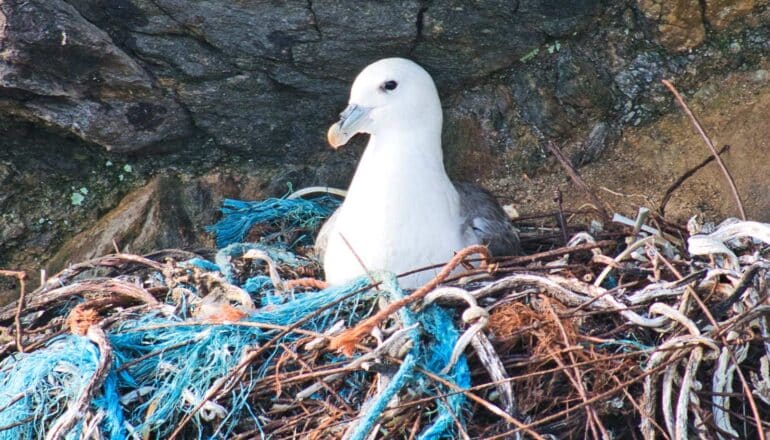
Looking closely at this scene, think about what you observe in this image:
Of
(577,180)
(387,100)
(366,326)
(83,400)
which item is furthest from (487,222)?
(83,400)

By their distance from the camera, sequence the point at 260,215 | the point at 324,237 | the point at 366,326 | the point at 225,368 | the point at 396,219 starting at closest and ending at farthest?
the point at 366,326
the point at 225,368
the point at 396,219
the point at 324,237
the point at 260,215

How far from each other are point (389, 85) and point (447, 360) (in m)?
0.97

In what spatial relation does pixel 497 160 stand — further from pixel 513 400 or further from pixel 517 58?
pixel 513 400

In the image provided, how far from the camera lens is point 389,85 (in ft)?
11.0

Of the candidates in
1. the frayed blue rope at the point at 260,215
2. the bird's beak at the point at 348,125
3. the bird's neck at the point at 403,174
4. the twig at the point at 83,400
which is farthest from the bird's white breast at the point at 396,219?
the twig at the point at 83,400

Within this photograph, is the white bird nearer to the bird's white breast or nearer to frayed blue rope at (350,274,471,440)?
the bird's white breast

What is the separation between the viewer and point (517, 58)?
385cm

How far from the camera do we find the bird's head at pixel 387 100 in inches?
131

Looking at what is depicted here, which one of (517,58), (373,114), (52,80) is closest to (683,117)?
(517,58)

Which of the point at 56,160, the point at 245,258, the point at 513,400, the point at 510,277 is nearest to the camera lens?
the point at 513,400

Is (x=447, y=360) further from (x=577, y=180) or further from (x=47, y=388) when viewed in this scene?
(x=47, y=388)

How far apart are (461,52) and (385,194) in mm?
766

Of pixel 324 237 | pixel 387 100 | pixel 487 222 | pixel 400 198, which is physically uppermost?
pixel 387 100

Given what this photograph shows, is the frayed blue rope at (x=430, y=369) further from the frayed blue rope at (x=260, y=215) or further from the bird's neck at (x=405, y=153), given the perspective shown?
the frayed blue rope at (x=260, y=215)
